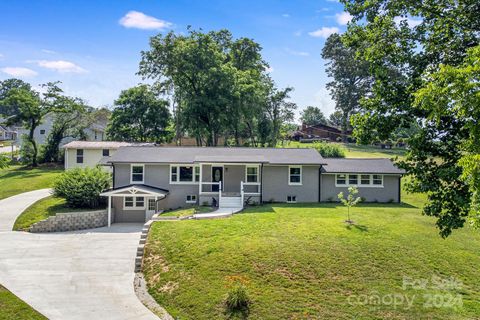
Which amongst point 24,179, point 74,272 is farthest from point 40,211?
point 24,179

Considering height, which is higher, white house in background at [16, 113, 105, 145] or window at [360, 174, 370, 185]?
white house in background at [16, 113, 105, 145]

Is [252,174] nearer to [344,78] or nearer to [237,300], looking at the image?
[237,300]

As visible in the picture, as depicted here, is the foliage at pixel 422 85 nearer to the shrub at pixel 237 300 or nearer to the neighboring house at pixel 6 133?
the shrub at pixel 237 300

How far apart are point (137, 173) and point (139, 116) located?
24.3m

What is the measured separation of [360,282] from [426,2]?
30.6ft

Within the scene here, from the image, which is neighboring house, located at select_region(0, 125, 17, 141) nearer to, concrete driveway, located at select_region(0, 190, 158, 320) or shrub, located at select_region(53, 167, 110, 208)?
shrub, located at select_region(53, 167, 110, 208)

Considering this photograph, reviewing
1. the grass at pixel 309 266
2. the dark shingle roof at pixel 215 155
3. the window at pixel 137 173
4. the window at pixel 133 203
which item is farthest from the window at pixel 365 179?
the window at pixel 137 173

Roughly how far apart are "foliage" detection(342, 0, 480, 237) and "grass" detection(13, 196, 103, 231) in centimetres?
1955

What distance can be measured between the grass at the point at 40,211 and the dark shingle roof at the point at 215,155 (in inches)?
176

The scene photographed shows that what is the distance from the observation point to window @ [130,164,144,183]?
957 inches

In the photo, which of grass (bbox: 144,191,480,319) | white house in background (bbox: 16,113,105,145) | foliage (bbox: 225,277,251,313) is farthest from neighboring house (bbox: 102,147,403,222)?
white house in background (bbox: 16,113,105,145)

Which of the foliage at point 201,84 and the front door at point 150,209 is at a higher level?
the foliage at point 201,84

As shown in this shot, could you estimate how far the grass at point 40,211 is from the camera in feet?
69.5

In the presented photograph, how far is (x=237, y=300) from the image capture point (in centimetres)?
1064
